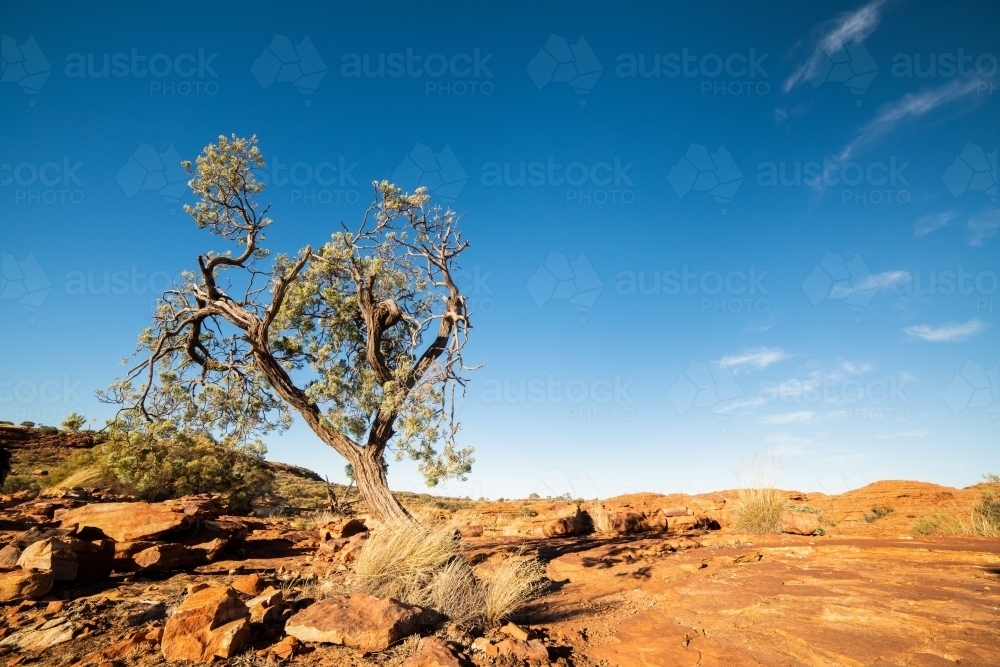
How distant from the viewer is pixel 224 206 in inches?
411

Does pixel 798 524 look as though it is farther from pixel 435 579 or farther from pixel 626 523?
pixel 435 579

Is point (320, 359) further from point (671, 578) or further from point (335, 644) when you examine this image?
point (671, 578)

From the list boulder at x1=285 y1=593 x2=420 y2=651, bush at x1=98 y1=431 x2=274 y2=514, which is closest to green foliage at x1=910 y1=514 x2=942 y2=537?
boulder at x1=285 y1=593 x2=420 y2=651

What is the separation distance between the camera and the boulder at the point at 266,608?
4798 mm

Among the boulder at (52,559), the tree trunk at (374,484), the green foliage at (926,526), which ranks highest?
the tree trunk at (374,484)

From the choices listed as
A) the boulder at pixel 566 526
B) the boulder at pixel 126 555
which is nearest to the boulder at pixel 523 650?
the boulder at pixel 126 555

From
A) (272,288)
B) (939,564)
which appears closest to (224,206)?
(272,288)

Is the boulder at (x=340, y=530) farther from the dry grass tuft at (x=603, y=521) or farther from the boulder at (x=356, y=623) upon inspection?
the dry grass tuft at (x=603, y=521)

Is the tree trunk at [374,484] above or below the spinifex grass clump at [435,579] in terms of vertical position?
above

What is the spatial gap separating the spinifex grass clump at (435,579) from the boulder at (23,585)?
3.50 metres

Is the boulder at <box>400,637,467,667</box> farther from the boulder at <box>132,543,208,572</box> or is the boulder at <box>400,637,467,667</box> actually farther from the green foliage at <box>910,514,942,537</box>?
the green foliage at <box>910,514,942,537</box>

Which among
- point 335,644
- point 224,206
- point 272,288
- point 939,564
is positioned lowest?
point 335,644

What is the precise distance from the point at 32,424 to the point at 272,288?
4830 centimetres

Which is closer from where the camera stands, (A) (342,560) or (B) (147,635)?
(B) (147,635)
